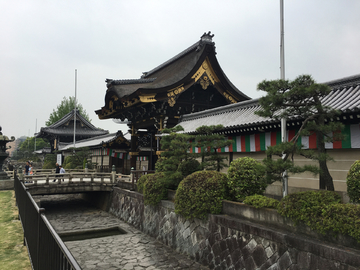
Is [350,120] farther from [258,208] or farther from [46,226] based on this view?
[46,226]

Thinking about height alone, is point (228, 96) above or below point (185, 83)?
below

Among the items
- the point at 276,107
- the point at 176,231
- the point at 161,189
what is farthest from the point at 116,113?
the point at 276,107

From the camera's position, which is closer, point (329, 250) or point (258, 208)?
point (329, 250)

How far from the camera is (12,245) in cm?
738

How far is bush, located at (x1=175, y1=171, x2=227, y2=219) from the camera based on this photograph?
8836mm

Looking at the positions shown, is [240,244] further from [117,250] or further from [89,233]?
[89,233]

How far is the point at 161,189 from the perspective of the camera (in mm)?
12047

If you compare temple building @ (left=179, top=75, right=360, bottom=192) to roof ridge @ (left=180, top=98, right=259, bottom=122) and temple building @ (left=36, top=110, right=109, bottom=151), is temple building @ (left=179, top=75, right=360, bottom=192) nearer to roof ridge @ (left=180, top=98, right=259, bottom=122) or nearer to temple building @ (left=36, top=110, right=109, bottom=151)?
roof ridge @ (left=180, top=98, right=259, bottom=122)

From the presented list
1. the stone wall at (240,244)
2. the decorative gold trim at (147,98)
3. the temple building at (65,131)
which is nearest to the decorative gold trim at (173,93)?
the decorative gold trim at (147,98)

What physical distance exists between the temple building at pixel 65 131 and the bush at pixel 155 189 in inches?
1410

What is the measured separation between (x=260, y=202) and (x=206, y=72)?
510 inches

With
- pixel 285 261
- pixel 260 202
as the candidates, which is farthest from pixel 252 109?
pixel 285 261

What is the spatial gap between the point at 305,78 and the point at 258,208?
363 cm

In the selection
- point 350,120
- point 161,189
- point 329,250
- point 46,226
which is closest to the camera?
point 46,226
